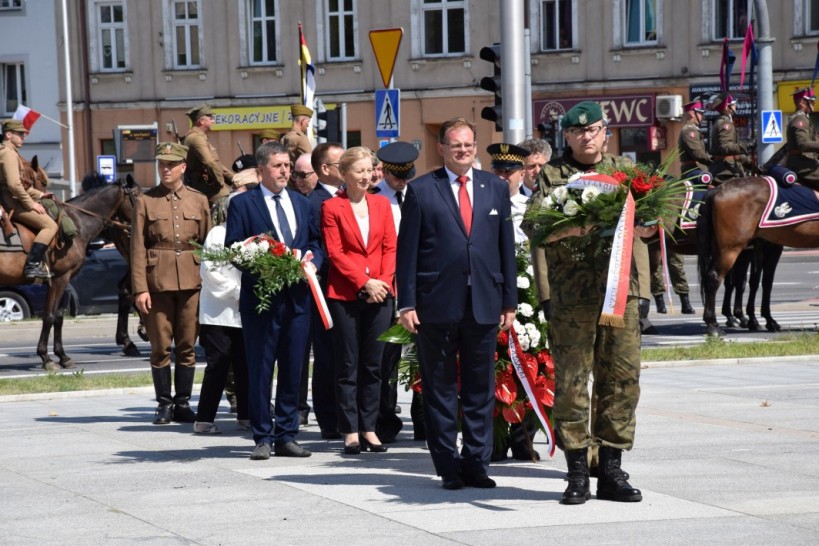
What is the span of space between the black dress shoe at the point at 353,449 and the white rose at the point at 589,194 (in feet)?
9.27

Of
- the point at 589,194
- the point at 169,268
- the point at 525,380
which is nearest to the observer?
the point at 589,194

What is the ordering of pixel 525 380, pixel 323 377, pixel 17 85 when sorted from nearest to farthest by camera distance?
1. pixel 525 380
2. pixel 323 377
3. pixel 17 85

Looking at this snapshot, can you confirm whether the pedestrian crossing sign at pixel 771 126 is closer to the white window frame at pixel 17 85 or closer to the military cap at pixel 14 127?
the military cap at pixel 14 127

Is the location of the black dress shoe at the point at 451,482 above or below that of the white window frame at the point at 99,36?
below

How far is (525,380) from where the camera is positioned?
8.89 meters

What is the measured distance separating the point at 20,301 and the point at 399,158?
1375cm

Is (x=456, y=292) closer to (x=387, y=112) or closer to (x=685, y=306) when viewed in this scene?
(x=387, y=112)

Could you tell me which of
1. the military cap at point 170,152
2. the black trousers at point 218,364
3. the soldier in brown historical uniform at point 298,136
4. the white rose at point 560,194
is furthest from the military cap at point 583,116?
the soldier in brown historical uniform at point 298,136

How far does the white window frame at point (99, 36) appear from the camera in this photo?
1848 inches

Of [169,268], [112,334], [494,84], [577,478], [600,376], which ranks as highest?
[494,84]

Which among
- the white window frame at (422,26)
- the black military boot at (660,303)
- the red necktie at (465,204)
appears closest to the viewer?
the red necktie at (465,204)

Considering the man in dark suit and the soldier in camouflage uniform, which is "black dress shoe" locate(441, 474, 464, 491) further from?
the man in dark suit

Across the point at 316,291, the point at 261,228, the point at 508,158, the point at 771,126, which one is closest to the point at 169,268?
the point at 261,228

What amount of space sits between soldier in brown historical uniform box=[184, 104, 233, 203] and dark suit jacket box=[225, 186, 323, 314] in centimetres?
555
